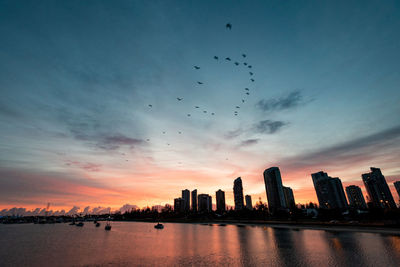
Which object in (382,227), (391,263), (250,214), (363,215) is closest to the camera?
(391,263)

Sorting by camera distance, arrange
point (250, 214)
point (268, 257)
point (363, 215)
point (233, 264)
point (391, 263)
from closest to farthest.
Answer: point (391, 263) < point (233, 264) < point (268, 257) < point (363, 215) < point (250, 214)

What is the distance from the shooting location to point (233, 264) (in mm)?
29969

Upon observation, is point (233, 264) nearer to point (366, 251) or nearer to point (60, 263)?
point (366, 251)

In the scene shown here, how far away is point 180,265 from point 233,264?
8519 mm

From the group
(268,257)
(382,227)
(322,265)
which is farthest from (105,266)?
(382,227)

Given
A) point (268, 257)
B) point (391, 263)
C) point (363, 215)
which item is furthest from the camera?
point (363, 215)

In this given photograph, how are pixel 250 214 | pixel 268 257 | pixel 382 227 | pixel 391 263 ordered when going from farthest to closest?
pixel 250 214 < pixel 382 227 < pixel 268 257 < pixel 391 263

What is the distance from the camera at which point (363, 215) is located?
342 ft

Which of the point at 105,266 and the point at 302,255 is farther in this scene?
the point at 302,255

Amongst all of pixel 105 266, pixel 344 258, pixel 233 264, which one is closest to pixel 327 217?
pixel 344 258

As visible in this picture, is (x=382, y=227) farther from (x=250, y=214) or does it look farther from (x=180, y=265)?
(x=250, y=214)

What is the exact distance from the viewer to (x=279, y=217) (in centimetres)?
15038

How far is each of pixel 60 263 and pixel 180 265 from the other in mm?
22670

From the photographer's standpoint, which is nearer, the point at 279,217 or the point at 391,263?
the point at 391,263
